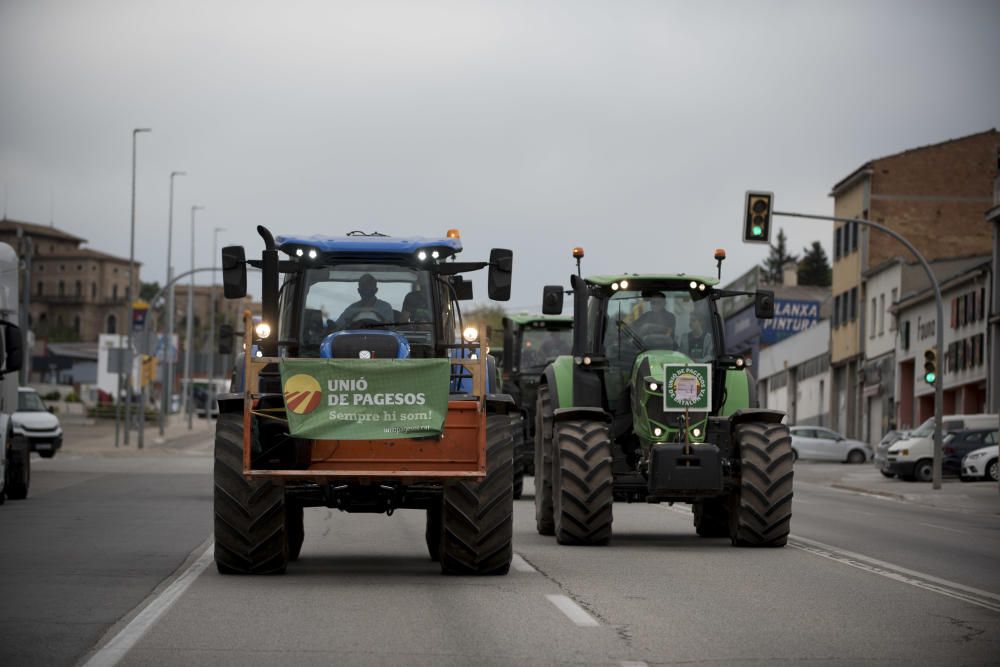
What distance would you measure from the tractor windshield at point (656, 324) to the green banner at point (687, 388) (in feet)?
4.00

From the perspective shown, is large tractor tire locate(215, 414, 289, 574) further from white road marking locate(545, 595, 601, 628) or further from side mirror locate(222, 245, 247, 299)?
white road marking locate(545, 595, 601, 628)

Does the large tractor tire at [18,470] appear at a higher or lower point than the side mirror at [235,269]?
lower

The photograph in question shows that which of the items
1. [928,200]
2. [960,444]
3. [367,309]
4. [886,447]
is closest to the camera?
[367,309]

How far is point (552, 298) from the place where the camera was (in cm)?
1805

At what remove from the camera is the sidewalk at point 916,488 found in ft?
113

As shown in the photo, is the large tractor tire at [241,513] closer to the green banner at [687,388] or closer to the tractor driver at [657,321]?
the green banner at [687,388]

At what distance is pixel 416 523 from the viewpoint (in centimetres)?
2261

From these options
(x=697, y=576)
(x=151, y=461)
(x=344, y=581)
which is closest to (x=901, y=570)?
(x=697, y=576)

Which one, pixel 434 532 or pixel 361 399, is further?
pixel 434 532

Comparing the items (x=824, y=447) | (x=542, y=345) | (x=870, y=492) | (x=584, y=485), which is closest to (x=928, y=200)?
(x=824, y=447)

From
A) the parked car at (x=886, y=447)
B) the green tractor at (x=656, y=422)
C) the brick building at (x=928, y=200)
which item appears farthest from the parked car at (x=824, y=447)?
the green tractor at (x=656, y=422)

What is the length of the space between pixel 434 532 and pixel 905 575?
4.24 meters

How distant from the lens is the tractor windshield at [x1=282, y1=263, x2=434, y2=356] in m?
14.7

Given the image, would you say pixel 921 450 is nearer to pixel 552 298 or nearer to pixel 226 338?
pixel 226 338
